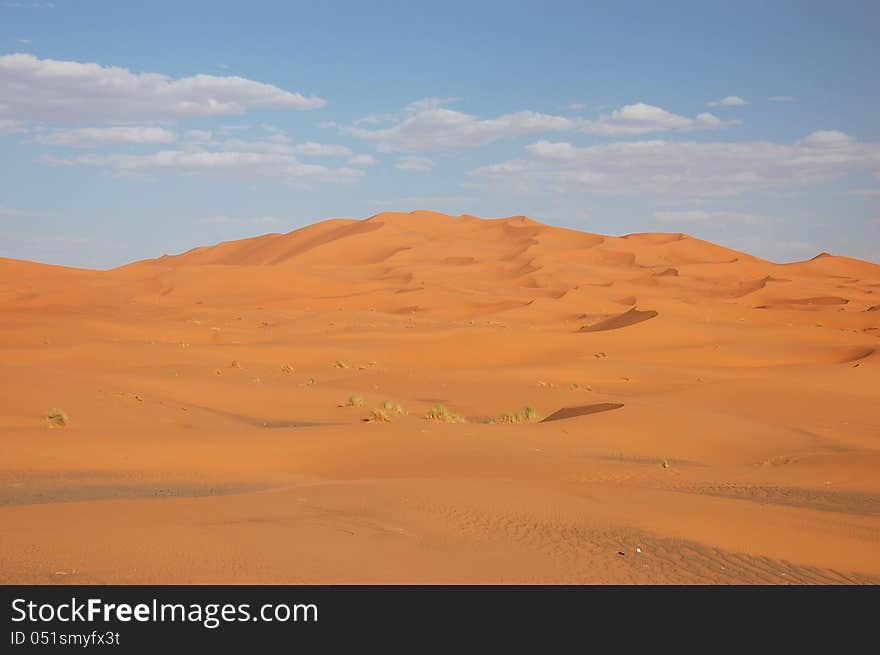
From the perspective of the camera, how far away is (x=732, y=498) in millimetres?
9945

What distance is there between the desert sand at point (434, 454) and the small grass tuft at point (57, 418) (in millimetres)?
104

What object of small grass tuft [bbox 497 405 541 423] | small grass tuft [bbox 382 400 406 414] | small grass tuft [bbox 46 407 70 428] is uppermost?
small grass tuft [bbox 46 407 70 428]

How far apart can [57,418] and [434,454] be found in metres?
6.18

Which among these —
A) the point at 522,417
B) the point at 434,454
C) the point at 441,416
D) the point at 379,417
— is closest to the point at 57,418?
the point at 379,417

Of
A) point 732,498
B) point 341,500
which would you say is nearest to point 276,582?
point 341,500

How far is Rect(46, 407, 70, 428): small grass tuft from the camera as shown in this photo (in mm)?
14315

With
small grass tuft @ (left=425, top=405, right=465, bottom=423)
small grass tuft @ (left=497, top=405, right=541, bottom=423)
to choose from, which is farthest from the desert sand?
small grass tuft @ (left=425, top=405, right=465, bottom=423)

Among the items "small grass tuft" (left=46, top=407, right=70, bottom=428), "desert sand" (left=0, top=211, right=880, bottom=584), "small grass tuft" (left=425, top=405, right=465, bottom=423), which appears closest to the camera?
"desert sand" (left=0, top=211, right=880, bottom=584)

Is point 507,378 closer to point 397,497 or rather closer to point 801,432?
point 801,432

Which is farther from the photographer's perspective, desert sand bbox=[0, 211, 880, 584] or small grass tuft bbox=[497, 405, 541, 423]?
small grass tuft bbox=[497, 405, 541, 423]

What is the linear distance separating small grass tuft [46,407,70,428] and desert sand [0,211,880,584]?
0.34ft

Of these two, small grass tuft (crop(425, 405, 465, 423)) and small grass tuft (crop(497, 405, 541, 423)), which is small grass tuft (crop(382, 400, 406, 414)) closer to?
small grass tuft (crop(425, 405, 465, 423))

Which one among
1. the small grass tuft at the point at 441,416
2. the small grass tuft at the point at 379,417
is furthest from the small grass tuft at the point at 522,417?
the small grass tuft at the point at 379,417

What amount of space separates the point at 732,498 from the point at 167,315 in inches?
1580
